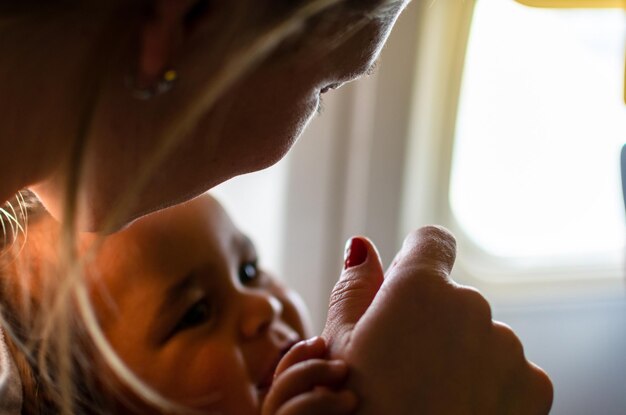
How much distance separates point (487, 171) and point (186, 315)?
53 cm

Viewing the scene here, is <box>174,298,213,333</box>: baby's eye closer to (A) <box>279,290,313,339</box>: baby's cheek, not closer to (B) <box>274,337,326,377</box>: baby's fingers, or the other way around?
(A) <box>279,290,313,339</box>: baby's cheek

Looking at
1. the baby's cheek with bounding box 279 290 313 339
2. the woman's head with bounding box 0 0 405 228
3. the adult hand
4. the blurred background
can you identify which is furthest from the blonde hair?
the blurred background

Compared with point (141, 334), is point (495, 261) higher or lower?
lower

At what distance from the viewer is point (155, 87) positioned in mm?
475

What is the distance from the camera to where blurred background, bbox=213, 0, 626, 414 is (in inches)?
40.9

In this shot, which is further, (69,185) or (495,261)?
(495,261)

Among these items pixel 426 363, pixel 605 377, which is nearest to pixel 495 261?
pixel 605 377

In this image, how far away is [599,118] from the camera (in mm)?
1127

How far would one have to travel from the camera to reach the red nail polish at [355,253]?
621 millimetres

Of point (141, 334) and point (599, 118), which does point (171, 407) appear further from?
point (599, 118)

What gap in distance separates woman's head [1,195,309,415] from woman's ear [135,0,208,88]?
305 mm

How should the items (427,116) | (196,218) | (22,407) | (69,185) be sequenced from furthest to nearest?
1. (427,116)
2. (196,218)
3. (22,407)
4. (69,185)

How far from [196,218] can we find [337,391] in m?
0.33

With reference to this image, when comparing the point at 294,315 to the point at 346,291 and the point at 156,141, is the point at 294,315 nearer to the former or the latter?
the point at 346,291
